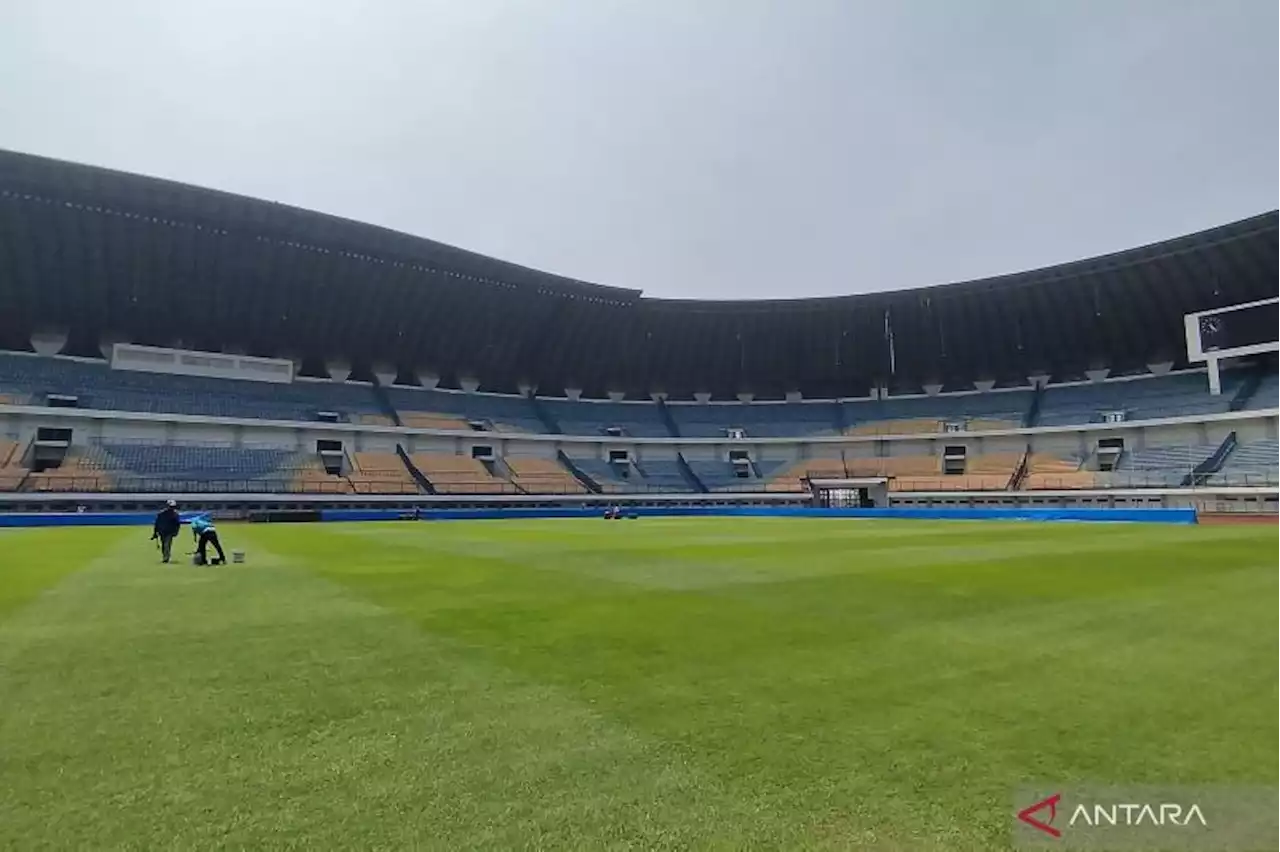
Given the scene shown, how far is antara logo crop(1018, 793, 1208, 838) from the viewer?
3320 millimetres

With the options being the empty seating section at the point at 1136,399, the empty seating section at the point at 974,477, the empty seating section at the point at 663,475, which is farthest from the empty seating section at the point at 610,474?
the empty seating section at the point at 1136,399

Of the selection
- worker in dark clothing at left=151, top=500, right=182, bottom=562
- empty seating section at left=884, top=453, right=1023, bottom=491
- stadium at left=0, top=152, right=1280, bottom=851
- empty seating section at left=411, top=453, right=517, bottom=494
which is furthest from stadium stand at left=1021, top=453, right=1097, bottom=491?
worker in dark clothing at left=151, top=500, right=182, bottom=562

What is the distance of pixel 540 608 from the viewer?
9.43 metres

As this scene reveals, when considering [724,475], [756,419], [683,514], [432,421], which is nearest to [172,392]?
[432,421]

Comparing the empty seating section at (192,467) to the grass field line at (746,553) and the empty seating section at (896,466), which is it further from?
the empty seating section at (896,466)

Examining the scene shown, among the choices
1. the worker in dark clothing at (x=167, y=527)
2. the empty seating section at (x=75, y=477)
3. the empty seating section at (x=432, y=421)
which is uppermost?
the empty seating section at (x=432, y=421)

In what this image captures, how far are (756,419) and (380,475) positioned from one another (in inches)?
1444

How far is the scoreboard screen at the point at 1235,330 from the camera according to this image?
47.9m

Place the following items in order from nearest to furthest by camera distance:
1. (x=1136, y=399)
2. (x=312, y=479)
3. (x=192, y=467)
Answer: (x=192, y=467), (x=312, y=479), (x=1136, y=399)

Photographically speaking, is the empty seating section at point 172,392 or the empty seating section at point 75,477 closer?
the empty seating section at point 75,477

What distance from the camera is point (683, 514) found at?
5453 cm

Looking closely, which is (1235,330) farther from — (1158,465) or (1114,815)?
(1114,815)

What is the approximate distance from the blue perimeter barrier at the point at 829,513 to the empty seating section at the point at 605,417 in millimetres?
12484

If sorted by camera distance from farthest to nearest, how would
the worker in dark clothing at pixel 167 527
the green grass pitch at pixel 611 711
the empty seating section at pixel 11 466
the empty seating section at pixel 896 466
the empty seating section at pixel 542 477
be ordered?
the empty seating section at pixel 896 466 → the empty seating section at pixel 542 477 → the empty seating section at pixel 11 466 → the worker in dark clothing at pixel 167 527 → the green grass pitch at pixel 611 711
